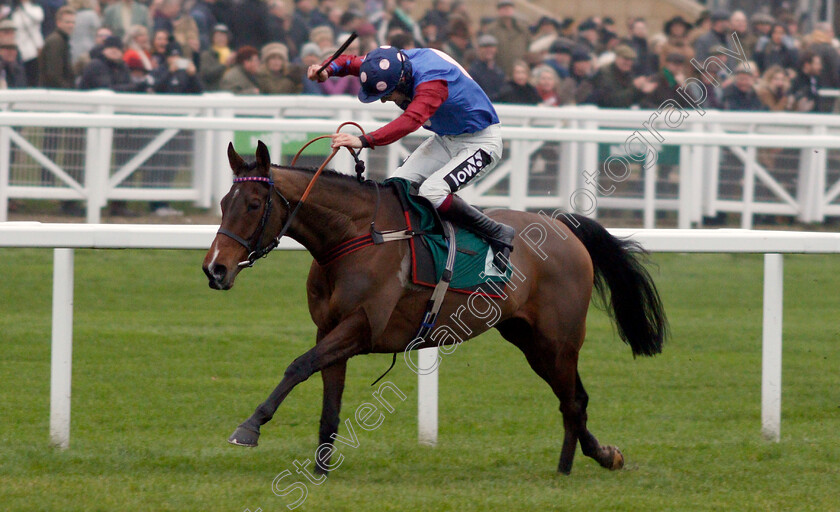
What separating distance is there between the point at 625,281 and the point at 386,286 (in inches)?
53.7

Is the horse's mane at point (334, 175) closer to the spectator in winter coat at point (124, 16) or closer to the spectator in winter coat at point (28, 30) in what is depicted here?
the spectator in winter coat at point (28, 30)

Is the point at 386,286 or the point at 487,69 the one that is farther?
the point at 487,69

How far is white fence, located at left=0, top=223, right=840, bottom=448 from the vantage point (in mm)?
4941

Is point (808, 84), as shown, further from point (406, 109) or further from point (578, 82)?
point (406, 109)

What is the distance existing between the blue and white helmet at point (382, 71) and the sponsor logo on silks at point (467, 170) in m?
0.47

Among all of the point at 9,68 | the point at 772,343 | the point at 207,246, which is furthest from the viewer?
the point at 9,68

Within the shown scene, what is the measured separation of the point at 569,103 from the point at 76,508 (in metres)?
9.57

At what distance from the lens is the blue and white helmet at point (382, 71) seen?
4.62 m

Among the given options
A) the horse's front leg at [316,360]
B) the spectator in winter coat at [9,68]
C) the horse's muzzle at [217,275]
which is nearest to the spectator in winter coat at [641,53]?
the spectator in winter coat at [9,68]

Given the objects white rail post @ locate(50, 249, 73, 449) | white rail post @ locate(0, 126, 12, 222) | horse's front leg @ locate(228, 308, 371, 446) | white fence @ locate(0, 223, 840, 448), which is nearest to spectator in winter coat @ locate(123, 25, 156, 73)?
white rail post @ locate(0, 126, 12, 222)

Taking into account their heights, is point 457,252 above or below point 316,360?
above

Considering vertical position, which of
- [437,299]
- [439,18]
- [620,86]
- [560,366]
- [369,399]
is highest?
[439,18]

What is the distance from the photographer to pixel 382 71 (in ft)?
15.2

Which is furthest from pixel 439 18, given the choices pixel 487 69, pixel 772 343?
pixel 772 343
